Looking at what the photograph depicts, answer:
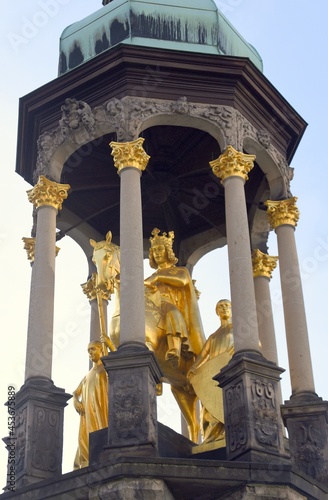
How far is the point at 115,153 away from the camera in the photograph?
20641mm

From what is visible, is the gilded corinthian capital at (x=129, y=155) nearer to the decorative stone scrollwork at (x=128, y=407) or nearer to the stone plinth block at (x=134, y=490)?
the decorative stone scrollwork at (x=128, y=407)

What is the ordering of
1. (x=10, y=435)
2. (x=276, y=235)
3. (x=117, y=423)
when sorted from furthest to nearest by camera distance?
1. (x=276, y=235)
2. (x=10, y=435)
3. (x=117, y=423)

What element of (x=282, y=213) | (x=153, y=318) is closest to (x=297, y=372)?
(x=153, y=318)

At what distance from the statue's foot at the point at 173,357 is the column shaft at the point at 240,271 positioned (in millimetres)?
2961

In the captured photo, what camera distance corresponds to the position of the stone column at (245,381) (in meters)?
17.7

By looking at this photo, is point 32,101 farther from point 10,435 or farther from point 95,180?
point 10,435

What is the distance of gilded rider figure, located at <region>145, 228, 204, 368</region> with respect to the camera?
22.1 meters

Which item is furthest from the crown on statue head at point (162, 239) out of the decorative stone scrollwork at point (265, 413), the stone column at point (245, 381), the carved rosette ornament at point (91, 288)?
the decorative stone scrollwork at point (265, 413)

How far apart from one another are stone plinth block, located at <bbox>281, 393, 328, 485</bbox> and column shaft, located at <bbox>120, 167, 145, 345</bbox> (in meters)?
3.28

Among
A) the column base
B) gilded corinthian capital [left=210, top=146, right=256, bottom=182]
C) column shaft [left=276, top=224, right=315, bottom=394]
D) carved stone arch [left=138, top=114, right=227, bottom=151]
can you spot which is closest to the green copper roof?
carved stone arch [left=138, top=114, right=227, bottom=151]

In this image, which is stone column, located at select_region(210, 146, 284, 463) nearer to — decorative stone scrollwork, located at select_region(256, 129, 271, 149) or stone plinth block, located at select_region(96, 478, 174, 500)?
stone plinth block, located at select_region(96, 478, 174, 500)

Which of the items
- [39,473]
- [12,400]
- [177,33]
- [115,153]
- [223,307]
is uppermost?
[177,33]

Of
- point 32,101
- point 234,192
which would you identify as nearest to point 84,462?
point 234,192

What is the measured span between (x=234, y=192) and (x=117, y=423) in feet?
17.8
